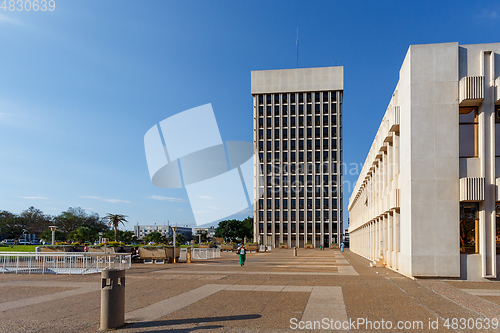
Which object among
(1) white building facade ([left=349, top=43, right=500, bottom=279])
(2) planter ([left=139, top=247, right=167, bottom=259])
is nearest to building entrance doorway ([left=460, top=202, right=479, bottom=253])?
(1) white building facade ([left=349, top=43, right=500, bottom=279])

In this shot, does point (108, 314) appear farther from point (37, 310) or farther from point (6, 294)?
Result: point (6, 294)

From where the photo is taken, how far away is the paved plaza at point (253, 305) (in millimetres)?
8259

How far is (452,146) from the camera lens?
17.1 m

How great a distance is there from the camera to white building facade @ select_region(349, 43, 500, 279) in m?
16.6

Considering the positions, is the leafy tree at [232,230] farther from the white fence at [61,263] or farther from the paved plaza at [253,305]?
the paved plaza at [253,305]

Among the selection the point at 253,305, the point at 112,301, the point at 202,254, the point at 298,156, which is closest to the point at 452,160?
the point at 253,305

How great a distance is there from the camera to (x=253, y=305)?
10.5m

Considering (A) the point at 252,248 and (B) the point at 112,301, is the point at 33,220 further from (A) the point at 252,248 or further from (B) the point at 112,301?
(B) the point at 112,301

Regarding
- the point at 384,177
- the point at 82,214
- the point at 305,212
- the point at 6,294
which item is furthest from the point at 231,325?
the point at 82,214

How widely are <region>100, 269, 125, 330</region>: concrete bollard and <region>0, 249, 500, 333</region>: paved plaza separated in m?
0.24

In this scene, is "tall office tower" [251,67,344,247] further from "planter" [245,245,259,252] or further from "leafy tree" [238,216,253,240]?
"planter" [245,245,259,252]

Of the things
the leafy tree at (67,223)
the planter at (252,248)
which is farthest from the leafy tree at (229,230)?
the planter at (252,248)

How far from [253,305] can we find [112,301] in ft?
12.6

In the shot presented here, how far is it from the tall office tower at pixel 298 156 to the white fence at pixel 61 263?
270 ft
